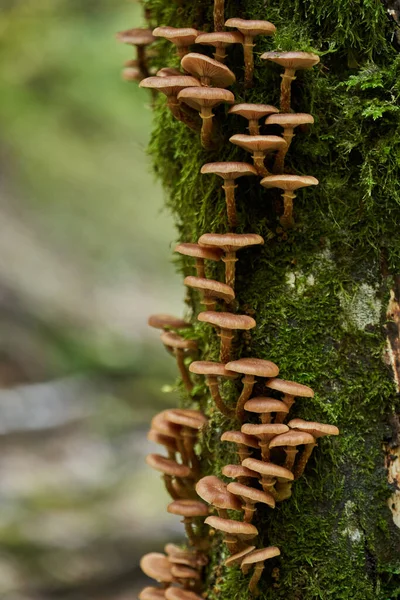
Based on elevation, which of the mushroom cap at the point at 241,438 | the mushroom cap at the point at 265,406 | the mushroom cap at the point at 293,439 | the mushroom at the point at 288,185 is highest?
the mushroom at the point at 288,185

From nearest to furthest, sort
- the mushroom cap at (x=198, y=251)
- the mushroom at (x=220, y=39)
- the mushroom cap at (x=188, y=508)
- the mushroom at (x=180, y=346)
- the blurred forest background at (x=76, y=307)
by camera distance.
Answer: the mushroom at (x=220, y=39)
the mushroom cap at (x=198, y=251)
the mushroom cap at (x=188, y=508)
the mushroom at (x=180, y=346)
the blurred forest background at (x=76, y=307)

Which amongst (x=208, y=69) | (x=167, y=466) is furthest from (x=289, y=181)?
(x=167, y=466)

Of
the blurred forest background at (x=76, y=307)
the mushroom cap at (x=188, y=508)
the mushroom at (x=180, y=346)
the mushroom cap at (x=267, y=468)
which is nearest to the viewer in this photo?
the mushroom cap at (x=267, y=468)

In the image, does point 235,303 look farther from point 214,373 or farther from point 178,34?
point 178,34

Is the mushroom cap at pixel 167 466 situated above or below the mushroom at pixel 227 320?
below

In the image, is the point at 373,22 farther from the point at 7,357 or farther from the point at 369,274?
the point at 7,357

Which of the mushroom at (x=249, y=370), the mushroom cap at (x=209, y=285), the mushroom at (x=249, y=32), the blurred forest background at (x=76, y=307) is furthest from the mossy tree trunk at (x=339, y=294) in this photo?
the blurred forest background at (x=76, y=307)

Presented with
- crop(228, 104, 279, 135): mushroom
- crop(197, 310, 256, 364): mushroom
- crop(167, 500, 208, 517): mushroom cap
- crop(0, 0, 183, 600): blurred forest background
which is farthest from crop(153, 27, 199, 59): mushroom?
crop(0, 0, 183, 600): blurred forest background

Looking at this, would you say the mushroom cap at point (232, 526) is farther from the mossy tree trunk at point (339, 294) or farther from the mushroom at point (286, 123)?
the mushroom at point (286, 123)
